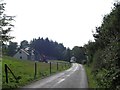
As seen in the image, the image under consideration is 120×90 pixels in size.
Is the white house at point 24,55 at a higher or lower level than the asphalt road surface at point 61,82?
higher

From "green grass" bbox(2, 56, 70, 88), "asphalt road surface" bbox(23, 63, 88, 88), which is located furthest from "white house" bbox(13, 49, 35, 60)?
"asphalt road surface" bbox(23, 63, 88, 88)

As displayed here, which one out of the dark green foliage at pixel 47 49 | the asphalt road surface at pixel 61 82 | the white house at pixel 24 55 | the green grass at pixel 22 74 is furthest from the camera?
the dark green foliage at pixel 47 49

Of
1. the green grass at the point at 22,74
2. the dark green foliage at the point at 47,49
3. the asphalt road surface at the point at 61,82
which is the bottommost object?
the asphalt road surface at the point at 61,82

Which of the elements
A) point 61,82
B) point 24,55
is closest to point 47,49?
point 24,55

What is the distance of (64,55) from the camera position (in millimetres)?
184375

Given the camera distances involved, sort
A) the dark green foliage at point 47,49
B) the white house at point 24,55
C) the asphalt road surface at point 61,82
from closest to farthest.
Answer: the asphalt road surface at point 61,82 < the white house at point 24,55 < the dark green foliage at point 47,49

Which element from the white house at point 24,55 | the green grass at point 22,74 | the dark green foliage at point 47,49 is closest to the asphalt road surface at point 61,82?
the green grass at point 22,74

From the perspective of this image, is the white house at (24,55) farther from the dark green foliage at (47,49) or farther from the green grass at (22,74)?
the green grass at (22,74)

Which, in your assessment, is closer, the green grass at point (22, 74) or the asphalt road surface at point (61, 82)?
the green grass at point (22, 74)

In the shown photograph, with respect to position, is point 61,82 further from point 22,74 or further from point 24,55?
point 24,55

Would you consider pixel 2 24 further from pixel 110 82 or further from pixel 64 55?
pixel 64 55

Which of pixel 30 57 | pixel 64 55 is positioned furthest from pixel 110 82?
pixel 64 55

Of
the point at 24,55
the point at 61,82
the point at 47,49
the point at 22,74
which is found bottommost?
the point at 61,82

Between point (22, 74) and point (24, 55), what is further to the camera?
point (24, 55)
